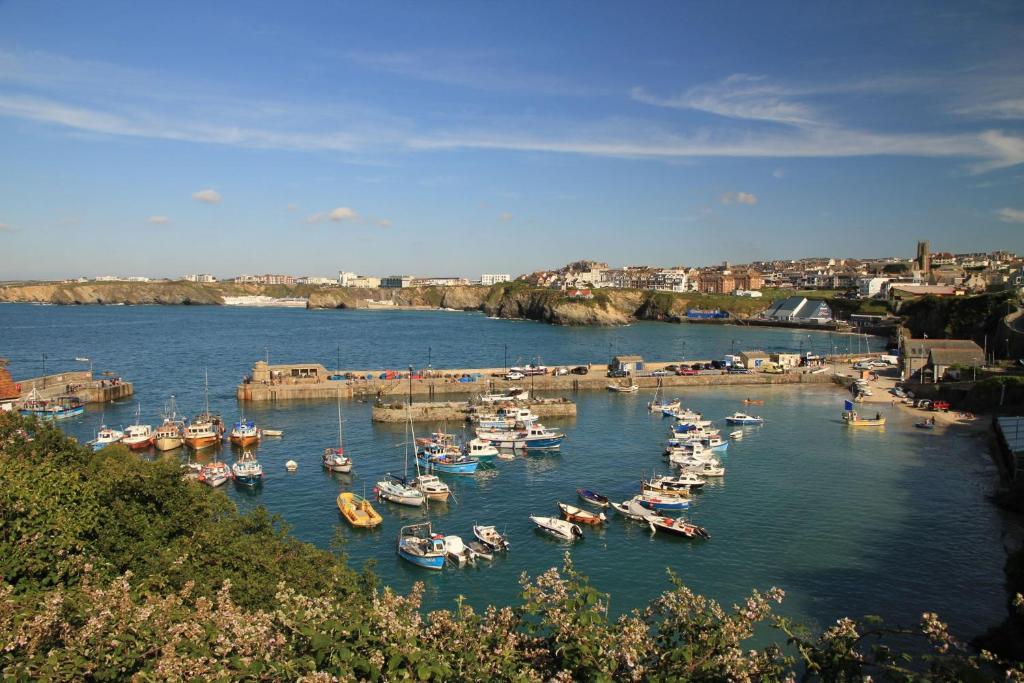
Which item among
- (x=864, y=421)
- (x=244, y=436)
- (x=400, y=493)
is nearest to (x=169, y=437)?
(x=244, y=436)

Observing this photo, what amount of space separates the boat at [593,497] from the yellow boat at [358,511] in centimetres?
687

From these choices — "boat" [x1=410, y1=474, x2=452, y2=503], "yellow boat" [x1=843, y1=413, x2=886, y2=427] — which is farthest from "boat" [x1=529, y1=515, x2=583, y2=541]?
"yellow boat" [x1=843, y1=413, x2=886, y2=427]

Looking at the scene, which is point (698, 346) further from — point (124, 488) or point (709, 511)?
point (124, 488)

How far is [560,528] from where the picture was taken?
19.9 m

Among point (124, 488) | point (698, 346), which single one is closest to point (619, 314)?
point (698, 346)

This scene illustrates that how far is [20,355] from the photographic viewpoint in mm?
62969

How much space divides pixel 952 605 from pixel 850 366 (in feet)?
135

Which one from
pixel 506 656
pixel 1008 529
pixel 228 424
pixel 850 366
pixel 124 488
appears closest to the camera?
pixel 506 656

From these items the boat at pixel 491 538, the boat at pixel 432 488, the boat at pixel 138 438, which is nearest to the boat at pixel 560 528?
the boat at pixel 491 538

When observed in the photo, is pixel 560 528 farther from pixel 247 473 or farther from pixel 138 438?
pixel 138 438

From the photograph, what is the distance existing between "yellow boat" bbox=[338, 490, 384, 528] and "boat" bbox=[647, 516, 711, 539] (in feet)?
28.1

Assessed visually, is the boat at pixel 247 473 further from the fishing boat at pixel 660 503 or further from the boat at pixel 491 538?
the fishing boat at pixel 660 503

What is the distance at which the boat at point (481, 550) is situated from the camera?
18.4 meters

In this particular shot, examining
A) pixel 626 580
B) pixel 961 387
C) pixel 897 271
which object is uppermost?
pixel 897 271
